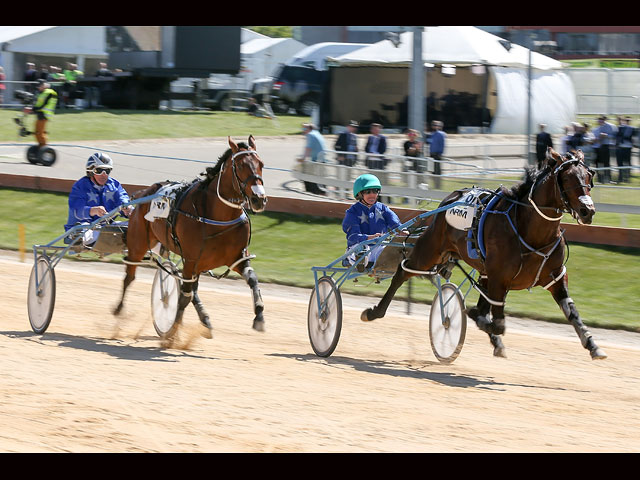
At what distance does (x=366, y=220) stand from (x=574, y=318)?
87.9 inches

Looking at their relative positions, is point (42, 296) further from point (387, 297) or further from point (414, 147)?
point (414, 147)

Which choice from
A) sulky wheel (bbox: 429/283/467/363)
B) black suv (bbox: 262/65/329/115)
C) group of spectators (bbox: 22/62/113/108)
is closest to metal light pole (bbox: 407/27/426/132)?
sulky wheel (bbox: 429/283/467/363)

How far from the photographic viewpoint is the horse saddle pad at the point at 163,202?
985 cm

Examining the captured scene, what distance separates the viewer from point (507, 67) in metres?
27.8

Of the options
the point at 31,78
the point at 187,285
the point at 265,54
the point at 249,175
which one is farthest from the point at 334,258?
the point at 265,54

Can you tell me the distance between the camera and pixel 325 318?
9398 mm

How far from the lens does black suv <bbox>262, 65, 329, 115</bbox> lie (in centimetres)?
3475

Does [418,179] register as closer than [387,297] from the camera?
No

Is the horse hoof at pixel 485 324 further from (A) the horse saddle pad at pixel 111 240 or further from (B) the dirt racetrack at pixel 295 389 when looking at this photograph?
(A) the horse saddle pad at pixel 111 240

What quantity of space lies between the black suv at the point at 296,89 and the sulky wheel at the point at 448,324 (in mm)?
25881

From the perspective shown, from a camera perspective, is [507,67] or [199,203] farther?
[507,67]

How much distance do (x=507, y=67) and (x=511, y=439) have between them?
74.4ft

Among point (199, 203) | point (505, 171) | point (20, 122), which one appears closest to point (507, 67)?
point (505, 171)
